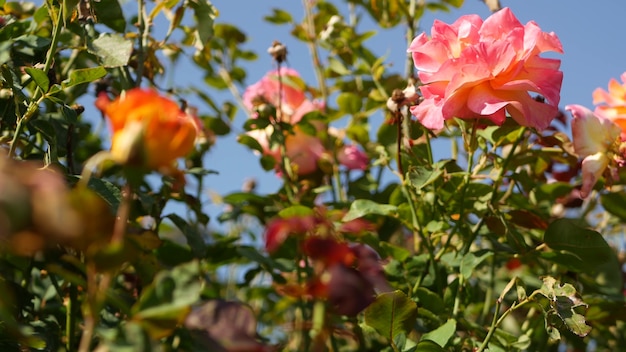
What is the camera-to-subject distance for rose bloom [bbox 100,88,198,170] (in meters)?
0.44

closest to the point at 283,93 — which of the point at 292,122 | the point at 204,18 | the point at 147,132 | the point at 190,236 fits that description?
the point at 292,122

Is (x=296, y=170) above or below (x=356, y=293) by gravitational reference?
below

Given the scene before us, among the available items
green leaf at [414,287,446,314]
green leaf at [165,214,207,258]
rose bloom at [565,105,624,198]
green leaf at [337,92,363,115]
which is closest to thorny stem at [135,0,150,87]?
green leaf at [165,214,207,258]

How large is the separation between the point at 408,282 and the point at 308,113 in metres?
0.46

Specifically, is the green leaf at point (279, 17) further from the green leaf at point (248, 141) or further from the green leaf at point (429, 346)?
the green leaf at point (429, 346)

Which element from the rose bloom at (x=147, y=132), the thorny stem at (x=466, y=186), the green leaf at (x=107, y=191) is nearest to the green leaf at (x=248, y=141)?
the thorny stem at (x=466, y=186)

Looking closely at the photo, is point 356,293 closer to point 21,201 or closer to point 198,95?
point 21,201

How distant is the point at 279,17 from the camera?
1.81 metres

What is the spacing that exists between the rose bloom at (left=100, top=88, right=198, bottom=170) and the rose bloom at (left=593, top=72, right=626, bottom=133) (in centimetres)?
86

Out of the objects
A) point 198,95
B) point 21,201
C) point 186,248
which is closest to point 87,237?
point 21,201

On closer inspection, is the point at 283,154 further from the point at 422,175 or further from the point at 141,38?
the point at 422,175

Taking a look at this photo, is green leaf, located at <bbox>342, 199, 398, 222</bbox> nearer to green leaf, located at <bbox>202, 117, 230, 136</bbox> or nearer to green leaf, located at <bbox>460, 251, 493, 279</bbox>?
green leaf, located at <bbox>460, 251, 493, 279</bbox>

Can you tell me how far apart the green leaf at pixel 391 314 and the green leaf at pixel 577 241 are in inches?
12.7

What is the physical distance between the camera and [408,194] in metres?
1.07
